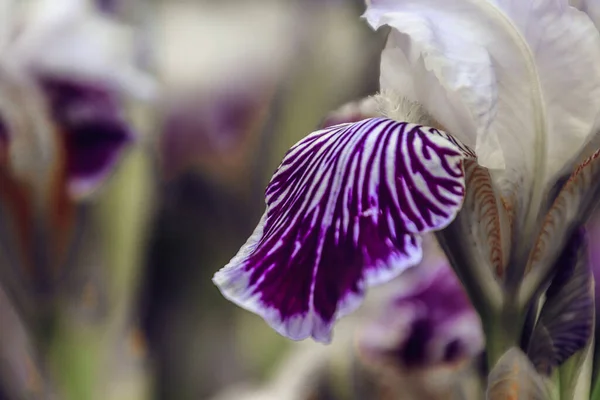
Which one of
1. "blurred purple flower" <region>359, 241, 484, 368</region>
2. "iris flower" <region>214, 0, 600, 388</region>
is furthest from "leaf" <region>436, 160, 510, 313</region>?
"blurred purple flower" <region>359, 241, 484, 368</region>

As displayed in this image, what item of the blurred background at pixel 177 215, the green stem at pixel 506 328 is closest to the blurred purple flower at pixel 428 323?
the blurred background at pixel 177 215

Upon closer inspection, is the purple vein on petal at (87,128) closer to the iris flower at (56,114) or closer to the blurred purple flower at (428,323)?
the iris flower at (56,114)

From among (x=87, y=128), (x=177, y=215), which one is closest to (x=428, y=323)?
(x=177, y=215)

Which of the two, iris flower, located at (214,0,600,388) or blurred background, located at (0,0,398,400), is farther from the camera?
blurred background, located at (0,0,398,400)

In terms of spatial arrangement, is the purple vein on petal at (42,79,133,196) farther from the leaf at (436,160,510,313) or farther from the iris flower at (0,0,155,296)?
the leaf at (436,160,510,313)

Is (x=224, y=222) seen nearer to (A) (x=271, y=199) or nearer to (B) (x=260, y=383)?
(B) (x=260, y=383)

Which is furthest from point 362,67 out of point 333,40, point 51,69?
point 51,69

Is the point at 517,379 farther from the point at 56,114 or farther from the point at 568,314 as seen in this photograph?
the point at 56,114
